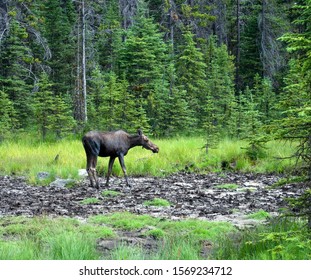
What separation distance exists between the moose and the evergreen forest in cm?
392

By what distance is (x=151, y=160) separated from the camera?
60.3 ft

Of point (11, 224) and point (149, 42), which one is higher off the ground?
point (149, 42)

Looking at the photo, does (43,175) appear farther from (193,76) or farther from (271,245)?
(193,76)

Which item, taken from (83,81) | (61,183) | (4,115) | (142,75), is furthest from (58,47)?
(61,183)

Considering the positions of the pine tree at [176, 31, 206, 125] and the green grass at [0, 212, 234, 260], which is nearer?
the green grass at [0, 212, 234, 260]

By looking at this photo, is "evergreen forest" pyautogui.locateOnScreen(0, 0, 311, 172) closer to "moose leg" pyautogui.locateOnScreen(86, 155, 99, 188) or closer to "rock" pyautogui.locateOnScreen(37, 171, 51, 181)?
"moose leg" pyautogui.locateOnScreen(86, 155, 99, 188)

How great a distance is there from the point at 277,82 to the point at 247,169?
23070 millimetres

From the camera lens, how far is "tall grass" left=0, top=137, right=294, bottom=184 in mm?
17688

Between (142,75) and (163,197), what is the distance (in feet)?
54.0

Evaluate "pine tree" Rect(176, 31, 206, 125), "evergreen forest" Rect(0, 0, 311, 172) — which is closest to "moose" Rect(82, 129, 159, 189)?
"evergreen forest" Rect(0, 0, 311, 172)

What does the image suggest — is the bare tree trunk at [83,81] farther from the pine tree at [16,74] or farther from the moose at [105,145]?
the moose at [105,145]

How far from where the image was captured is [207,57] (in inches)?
1474
